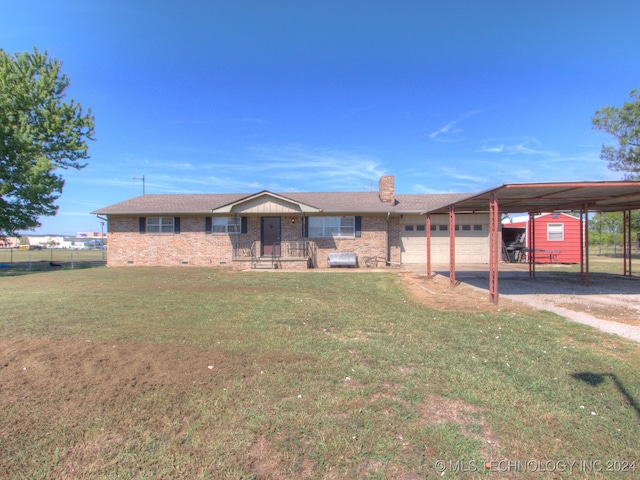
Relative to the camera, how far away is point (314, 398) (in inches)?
129

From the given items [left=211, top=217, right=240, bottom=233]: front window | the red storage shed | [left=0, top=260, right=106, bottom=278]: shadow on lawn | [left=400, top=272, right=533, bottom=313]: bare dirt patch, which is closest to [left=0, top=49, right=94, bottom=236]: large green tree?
A: [left=0, top=260, right=106, bottom=278]: shadow on lawn

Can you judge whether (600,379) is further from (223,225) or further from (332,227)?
(223,225)

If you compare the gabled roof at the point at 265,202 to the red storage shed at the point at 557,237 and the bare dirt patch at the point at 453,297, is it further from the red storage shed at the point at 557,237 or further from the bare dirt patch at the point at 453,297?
the red storage shed at the point at 557,237

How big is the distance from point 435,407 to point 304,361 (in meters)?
1.60

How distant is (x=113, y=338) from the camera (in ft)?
16.7

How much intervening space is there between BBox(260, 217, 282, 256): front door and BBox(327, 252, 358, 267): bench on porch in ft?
9.44

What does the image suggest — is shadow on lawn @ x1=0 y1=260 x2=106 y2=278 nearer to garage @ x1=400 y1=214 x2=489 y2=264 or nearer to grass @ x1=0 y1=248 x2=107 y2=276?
grass @ x1=0 y1=248 x2=107 y2=276

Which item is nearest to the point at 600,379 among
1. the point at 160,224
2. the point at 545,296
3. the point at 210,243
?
the point at 545,296

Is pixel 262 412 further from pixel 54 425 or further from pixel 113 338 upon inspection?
pixel 113 338

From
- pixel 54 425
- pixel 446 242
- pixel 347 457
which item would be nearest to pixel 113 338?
pixel 54 425

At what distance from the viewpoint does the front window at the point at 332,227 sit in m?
18.8

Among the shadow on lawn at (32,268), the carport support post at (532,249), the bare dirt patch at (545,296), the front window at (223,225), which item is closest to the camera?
the bare dirt patch at (545,296)

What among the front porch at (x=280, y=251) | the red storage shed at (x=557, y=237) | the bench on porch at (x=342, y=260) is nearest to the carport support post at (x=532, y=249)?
the red storage shed at (x=557, y=237)

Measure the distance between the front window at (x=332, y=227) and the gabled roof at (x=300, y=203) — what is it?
Answer: 1.92 ft
